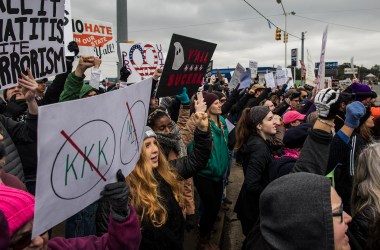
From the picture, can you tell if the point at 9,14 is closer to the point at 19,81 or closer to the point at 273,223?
the point at 19,81

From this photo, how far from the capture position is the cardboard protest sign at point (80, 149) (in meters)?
1.12

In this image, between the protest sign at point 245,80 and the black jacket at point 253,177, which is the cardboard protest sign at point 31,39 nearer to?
the black jacket at point 253,177

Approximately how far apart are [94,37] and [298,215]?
15.7 feet

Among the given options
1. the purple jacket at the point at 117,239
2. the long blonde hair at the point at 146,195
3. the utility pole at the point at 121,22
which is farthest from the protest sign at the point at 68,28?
the purple jacket at the point at 117,239

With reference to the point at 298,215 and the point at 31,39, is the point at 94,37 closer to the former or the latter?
the point at 31,39

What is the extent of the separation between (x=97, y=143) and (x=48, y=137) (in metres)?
0.30

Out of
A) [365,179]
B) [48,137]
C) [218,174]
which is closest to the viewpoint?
[48,137]

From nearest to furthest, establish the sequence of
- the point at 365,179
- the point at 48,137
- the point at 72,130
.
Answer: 1. the point at 48,137
2. the point at 72,130
3. the point at 365,179

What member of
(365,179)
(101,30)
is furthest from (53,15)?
(101,30)

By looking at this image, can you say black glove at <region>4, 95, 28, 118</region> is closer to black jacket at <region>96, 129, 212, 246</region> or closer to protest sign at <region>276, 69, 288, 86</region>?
black jacket at <region>96, 129, 212, 246</region>

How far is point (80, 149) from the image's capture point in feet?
4.22

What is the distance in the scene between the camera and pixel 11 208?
1194 millimetres

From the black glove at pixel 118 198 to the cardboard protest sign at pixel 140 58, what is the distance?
4.13 metres

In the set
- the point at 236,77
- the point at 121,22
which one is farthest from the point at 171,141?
the point at 236,77
